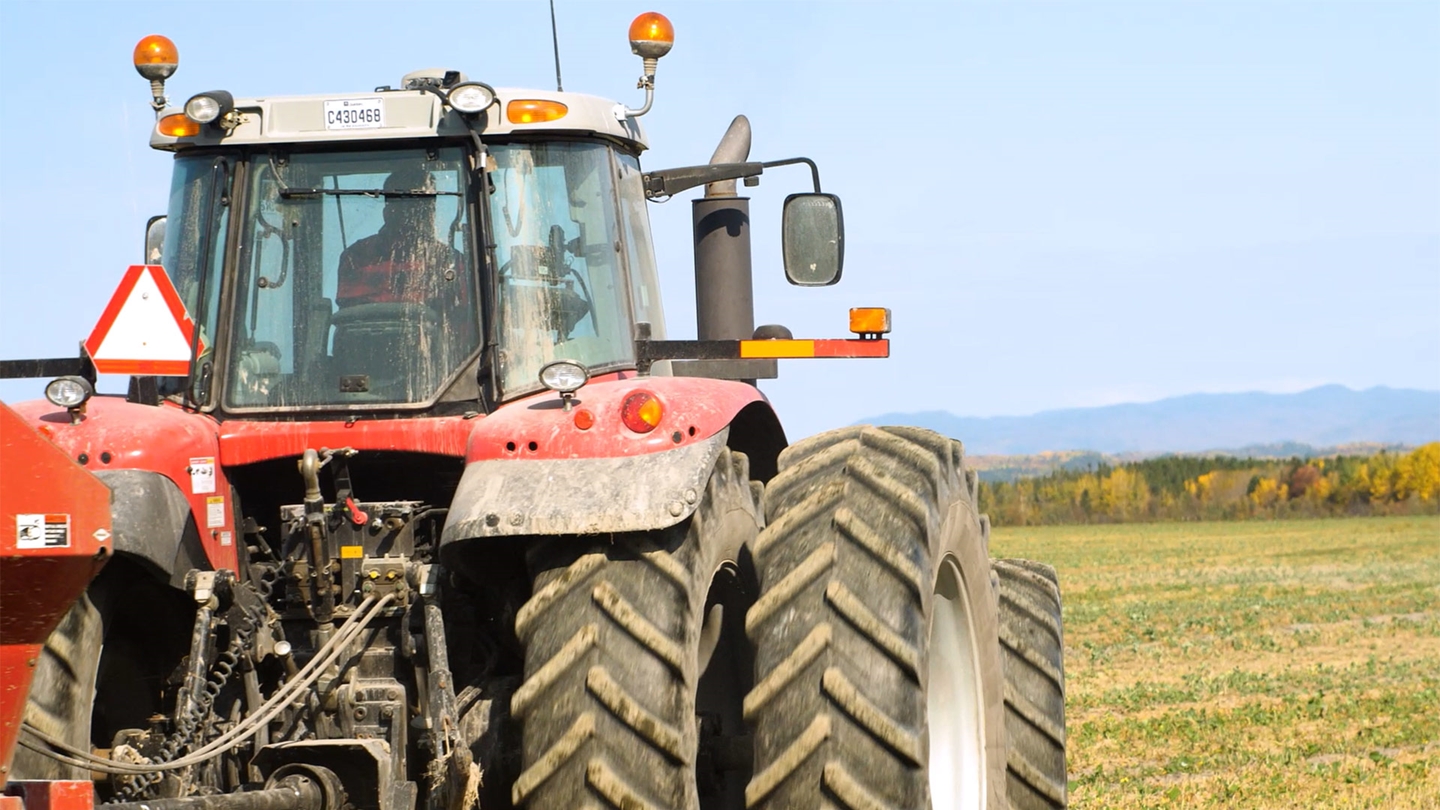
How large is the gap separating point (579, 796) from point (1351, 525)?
47.6 metres

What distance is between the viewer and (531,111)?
231 inches

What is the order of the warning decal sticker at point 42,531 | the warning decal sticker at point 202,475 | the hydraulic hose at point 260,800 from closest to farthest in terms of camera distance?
the warning decal sticker at point 42,531, the hydraulic hose at point 260,800, the warning decal sticker at point 202,475

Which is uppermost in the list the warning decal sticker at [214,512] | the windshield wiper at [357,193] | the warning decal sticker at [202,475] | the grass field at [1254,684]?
the windshield wiper at [357,193]

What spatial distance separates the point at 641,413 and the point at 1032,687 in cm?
259

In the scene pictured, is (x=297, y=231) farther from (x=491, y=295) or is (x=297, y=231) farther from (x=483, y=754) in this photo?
(x=483, y=754)

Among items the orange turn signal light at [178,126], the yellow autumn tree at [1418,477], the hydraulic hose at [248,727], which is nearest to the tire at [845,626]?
the hydraulic hose at [248,727]

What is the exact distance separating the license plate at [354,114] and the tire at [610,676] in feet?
5.79

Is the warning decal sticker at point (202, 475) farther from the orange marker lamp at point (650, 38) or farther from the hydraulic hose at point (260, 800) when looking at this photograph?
the orange marker lamp at point (650, 38)

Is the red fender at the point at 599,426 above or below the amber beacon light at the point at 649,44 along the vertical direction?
below

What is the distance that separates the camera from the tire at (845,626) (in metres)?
4.75

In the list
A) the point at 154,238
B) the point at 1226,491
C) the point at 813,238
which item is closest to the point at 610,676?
the point at 813,238

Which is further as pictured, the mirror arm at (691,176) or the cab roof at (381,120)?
the mirror arm at (691,176)

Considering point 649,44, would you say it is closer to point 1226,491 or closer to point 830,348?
point 830,348

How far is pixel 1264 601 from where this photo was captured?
2366 centimetres
